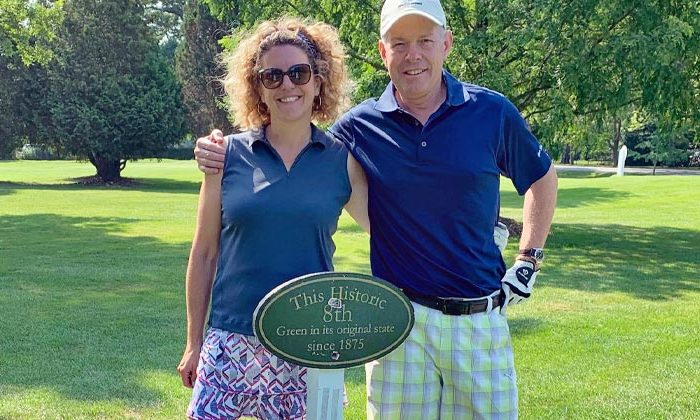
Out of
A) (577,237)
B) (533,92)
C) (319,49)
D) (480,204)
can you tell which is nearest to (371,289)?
(480,204)

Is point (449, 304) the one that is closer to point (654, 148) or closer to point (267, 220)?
point (267, 220)

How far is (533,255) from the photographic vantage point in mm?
2715

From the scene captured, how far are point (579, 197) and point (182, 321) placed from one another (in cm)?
1820

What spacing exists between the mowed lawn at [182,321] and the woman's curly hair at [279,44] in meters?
2.41

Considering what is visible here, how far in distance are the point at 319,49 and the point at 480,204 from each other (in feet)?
2.35

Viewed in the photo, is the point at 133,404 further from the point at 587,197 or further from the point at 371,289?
the point at 587,197

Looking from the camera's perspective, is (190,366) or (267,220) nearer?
(267,220)

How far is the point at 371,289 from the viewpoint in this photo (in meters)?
2.08

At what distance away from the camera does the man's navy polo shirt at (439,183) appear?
2469 millimetres

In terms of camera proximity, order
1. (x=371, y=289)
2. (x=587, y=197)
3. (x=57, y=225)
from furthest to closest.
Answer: (x=587, y=197) < (x=57, y=225) < (x=371, y=289)

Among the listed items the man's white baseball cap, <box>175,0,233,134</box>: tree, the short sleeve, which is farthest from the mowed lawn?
<box>175,0,233,134</box>: tree

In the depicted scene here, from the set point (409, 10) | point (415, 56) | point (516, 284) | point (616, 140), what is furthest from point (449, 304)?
point (616, 140)

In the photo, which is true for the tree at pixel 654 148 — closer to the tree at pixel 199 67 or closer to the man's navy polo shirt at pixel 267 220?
the tree at pixel 199 67

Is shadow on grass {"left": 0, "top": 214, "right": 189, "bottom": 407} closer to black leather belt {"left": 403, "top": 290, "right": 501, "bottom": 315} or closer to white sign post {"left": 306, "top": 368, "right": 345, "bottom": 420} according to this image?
black leather belt {"left": 403, "top": 290, "right": 501, "bottom": 315}
